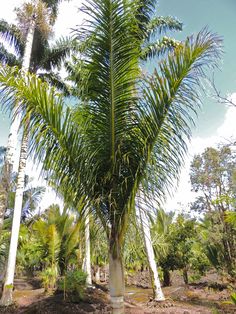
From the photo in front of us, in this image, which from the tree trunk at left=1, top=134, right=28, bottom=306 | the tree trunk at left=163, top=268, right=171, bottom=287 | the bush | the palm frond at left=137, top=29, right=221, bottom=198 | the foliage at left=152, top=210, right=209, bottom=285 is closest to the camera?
the palm frond at left=137, top=29, right=221, bottom=198

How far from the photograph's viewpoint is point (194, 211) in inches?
878

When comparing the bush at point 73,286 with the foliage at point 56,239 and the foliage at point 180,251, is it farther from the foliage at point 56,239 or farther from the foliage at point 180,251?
the foliage at point 180,251

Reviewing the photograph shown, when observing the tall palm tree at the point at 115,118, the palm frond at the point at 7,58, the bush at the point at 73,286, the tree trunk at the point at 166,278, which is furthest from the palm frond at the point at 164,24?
the tree trunk at the point at 166,278

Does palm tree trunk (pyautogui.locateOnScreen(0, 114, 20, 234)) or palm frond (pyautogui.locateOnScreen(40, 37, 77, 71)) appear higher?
palm frond (pyautogui.locateOnScreen(40, 37, 77, 71))

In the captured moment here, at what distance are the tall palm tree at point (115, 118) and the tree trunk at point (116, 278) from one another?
1 centimetres

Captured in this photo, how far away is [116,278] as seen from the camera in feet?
11.3

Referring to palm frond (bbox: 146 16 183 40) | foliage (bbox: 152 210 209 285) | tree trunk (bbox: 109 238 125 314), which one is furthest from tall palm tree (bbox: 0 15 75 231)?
foliage (bbox: 152 210 209 285)

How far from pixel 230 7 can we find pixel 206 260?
50.8ft

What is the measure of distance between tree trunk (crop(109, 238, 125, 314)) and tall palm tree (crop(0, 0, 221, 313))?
0.01 meters

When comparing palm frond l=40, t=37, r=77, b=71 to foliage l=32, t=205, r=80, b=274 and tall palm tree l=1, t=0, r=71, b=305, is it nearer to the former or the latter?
tall palm tree l=1, t=0, r=71, b=305

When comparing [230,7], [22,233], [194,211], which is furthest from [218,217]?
[230,7]

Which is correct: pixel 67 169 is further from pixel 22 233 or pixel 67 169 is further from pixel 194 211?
pixel 194 211

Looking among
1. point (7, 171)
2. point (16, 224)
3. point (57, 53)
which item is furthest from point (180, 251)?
point (57, 53)

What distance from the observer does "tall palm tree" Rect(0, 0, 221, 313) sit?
3381mm
